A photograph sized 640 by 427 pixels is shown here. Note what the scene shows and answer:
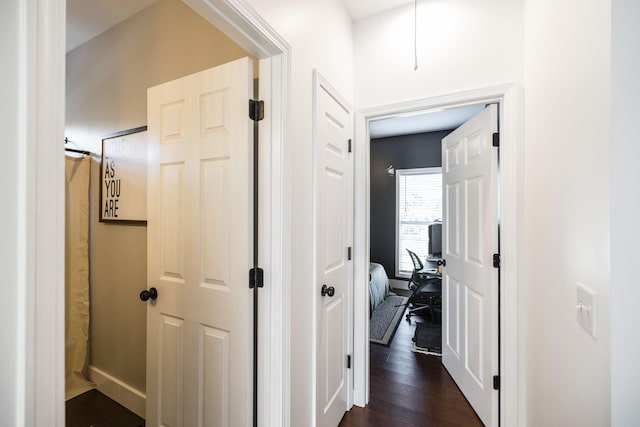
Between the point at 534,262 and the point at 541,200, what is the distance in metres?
0.35

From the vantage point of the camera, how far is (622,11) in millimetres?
773

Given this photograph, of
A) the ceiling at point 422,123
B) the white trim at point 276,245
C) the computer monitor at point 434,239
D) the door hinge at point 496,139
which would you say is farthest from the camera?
the computer monitor at point 434,239

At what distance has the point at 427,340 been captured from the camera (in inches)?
122

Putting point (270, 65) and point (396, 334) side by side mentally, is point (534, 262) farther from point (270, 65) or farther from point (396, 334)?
point (396, 334)

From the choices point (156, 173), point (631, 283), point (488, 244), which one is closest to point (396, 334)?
point (488, 244)

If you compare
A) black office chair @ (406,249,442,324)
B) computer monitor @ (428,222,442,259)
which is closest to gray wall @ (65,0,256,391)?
black office chair @ (406,249,442,324)

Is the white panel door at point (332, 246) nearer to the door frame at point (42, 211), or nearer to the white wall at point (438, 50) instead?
Result: the white wall at point (438, 50)

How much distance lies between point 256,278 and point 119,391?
1.75m

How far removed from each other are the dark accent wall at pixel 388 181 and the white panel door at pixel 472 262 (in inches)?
99.6

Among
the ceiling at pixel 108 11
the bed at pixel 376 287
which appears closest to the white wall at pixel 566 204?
the ceiling at pixel 108 11

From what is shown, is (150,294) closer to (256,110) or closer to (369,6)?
(256,110)

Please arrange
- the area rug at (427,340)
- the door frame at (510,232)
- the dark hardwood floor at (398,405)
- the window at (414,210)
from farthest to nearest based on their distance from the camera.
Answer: the window at (414,210), the area rug at (427,340), the dark hardwood floor at (398,405), the door frame at (510,232)

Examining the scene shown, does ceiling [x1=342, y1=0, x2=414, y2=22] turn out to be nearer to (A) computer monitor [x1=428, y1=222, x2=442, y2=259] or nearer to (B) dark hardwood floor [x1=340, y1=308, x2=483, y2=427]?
(B) dark hardwood floor [x1=340, y1=308, x2=483, y2=427]

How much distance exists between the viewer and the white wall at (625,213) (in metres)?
0.76
